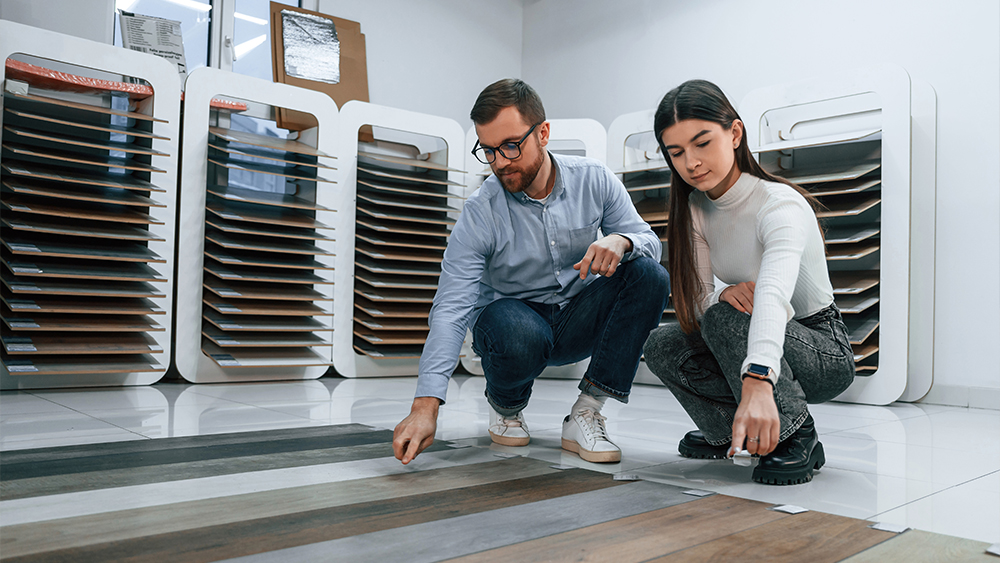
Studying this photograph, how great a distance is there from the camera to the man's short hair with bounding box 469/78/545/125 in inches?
61.3

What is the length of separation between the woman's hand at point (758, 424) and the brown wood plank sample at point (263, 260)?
234 centimetres

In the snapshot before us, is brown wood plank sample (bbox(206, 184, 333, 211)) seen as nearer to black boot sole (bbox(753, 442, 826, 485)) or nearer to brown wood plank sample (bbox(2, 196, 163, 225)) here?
brown wood plank sample (bbox(2, 196, 163, 225))

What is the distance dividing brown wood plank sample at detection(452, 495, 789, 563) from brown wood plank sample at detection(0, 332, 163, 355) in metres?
2.24

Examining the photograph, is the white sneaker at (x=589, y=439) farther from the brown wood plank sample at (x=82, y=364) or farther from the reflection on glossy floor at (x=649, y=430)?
the brown wood plank sample at (x=82, y=364)

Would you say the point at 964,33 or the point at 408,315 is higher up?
the point at 964,33

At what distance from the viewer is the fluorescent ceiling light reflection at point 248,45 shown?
384 centimetres

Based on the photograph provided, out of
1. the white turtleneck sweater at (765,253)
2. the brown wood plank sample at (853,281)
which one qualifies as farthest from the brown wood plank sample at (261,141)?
the brown wood plank sample at (853,281)

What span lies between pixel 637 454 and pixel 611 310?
14.0 inches

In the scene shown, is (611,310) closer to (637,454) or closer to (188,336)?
(637,454)

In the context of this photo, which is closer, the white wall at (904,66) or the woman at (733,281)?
the woman at (733,281)

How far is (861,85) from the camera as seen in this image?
2.92 m

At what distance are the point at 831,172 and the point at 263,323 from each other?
98.9 inches

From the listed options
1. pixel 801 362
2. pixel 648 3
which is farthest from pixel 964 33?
pixel 801 362

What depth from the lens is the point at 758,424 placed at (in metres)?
1.11
